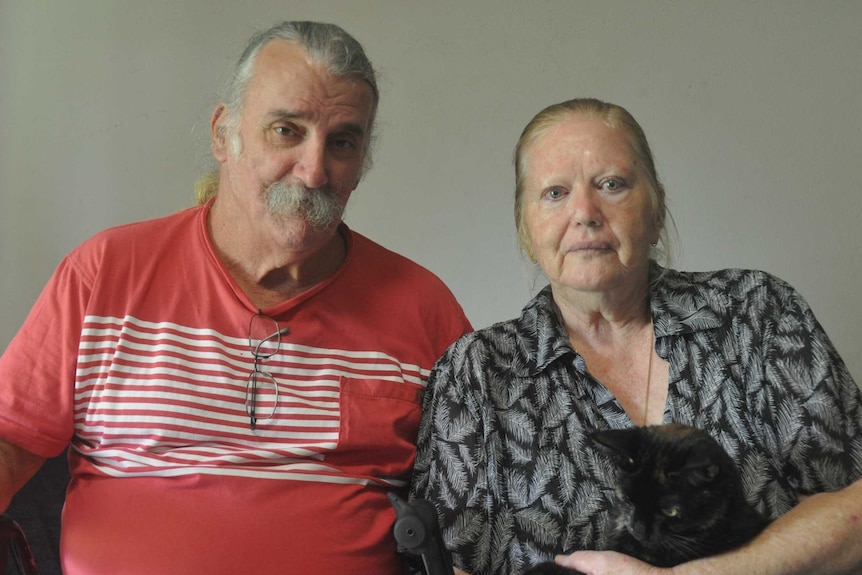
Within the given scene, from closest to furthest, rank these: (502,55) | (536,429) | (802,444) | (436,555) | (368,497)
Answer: (436,555) → (802,444) → (536,429) → (368,497) → (502,55)

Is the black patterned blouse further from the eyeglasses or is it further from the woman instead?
the eyeglasses

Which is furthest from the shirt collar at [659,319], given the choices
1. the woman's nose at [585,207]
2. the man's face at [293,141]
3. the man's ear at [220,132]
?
the man's ear at [220,132]

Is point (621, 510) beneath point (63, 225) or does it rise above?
beneath

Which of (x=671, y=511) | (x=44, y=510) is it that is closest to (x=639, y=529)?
(x=671, y=511)

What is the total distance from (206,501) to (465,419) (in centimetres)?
43

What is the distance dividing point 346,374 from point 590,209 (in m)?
0.51

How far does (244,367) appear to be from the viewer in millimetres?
1375

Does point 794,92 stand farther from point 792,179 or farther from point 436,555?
point 436,555

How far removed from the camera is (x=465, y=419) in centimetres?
132

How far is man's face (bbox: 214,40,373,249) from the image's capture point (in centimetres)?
140

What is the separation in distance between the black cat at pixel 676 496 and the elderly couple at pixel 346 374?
15 centimetres

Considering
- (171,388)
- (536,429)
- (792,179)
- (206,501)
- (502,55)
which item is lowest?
(206,501)

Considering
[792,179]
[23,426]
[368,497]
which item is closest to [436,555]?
[368,497]

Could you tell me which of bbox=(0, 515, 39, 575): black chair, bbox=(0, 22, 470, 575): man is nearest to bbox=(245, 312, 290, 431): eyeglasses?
bbox=(0, 22, 470, 575): man
